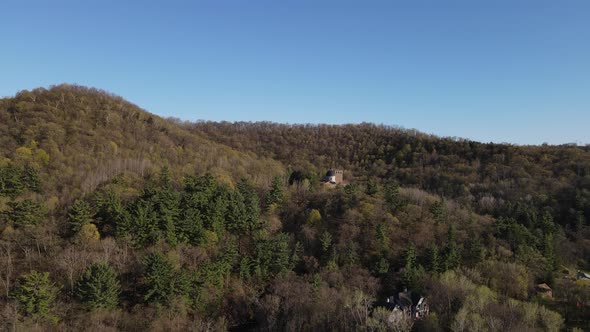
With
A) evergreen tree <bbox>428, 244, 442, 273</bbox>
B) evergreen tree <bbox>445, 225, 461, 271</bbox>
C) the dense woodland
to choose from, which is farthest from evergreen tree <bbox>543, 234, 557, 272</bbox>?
evergreen tree <bbox>428, 244, 442, 273</bbox>

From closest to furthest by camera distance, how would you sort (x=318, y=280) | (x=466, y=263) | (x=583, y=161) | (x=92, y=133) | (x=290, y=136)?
(x=318, y=280)
(x=466, y=263)
(x=92, y=133)
(x=583, y=161)
(x=290, y=136)

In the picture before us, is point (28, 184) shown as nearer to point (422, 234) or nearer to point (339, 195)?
point (339, 195)

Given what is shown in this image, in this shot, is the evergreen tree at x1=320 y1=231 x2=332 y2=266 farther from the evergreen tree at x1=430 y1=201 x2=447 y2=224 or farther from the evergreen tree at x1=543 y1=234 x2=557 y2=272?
the evergreen tree at x1=543 y1=234 x2=557 y2=272

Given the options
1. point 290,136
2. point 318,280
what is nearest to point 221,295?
point 318,280

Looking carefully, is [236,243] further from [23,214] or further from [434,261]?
[434,261]

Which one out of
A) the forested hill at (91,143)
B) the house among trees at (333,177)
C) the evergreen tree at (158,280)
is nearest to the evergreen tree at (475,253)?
the evergreen tree at (158,280)

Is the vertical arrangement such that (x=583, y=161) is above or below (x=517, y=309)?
above

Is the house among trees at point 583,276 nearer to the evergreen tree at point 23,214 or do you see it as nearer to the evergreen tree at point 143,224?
the evergreen tree at point 143,224
